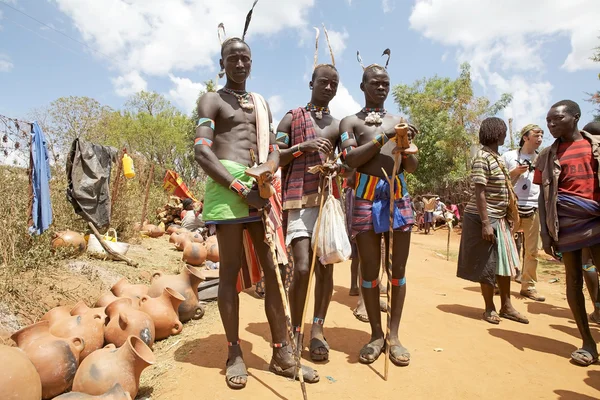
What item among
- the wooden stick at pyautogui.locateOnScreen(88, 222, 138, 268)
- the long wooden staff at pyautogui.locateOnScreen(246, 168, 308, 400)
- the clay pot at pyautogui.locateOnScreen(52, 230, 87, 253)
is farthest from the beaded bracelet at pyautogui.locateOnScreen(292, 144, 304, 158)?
the wooden stick at pyautogui.locateOnScreen(88, 222, 138, 268)

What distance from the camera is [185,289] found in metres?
3.93

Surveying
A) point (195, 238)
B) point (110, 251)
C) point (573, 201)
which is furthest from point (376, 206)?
point (195, 238)

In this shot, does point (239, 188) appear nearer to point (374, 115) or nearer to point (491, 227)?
point (374, 115)

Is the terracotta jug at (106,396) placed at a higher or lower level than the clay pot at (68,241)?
lower

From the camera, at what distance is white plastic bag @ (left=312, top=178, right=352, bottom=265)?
267 centimetres

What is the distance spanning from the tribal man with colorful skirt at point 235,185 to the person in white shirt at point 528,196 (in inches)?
140

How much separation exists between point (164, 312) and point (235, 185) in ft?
5.55

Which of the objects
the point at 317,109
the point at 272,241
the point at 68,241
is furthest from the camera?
the point at 68,241

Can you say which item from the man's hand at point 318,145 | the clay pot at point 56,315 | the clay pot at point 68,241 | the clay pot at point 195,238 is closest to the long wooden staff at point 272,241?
the man's hand at point 318,145

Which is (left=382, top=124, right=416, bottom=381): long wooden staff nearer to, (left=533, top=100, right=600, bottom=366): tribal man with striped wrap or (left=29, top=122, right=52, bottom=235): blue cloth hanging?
(left=533, top=100, right=600, bottom=366): tribal man with striped wrap

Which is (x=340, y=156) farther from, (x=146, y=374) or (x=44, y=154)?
(x=44, y=154)

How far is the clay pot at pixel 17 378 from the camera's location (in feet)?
6.27

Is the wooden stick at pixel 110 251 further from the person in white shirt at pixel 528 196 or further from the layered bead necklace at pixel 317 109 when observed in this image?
the person in white shirt at pixel 528 196

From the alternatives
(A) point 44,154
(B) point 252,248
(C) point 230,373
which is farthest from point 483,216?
(A) point 44,154
